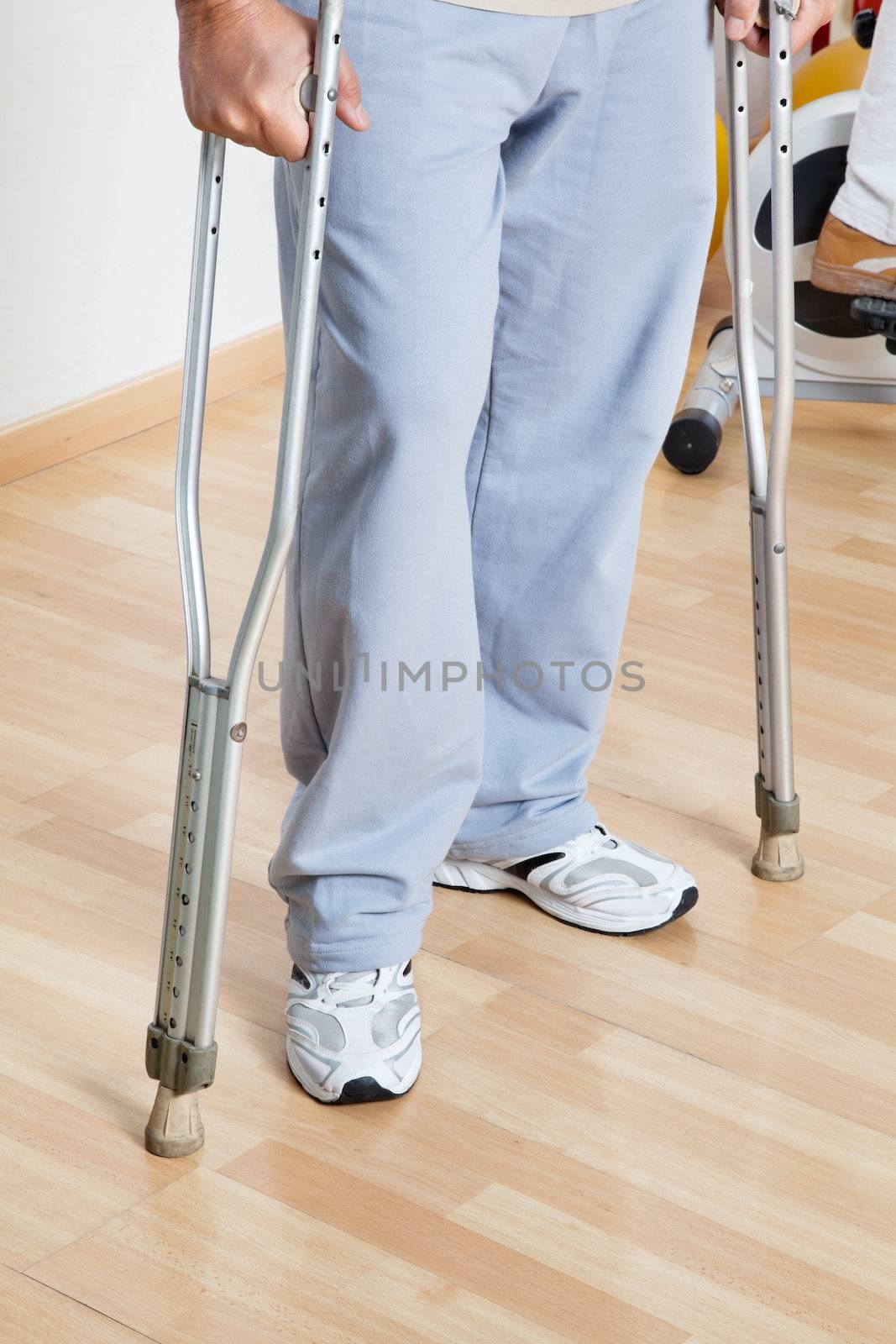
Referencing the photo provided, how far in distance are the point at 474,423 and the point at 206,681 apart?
0.85 ft

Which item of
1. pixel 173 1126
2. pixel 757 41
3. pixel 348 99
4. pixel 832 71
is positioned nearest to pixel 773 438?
pixel 757 41

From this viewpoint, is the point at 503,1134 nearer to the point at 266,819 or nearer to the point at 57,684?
the point at 266,819

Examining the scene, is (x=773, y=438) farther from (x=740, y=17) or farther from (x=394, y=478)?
(x=394, y=478)

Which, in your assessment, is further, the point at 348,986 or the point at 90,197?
the point at 90,197

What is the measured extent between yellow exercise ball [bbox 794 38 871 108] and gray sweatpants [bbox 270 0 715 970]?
150 cm

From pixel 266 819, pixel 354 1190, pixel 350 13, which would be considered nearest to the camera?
pixel 350 13

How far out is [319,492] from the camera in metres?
1.14

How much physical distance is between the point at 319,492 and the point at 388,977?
36 cm

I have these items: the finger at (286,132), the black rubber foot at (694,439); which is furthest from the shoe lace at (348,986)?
the black rubber foot at (694,439)

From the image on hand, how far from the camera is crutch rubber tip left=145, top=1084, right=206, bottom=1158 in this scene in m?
1.12

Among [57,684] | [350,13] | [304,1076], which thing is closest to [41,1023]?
[304,1076]

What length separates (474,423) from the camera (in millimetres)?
1137

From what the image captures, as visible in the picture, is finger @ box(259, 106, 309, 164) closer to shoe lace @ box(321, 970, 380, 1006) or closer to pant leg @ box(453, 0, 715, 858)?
pant leg @ box(453, 0, 715, 858)

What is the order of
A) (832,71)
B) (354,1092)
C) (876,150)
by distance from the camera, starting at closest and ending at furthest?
(354,1092) < (876,150) < (832,71)
